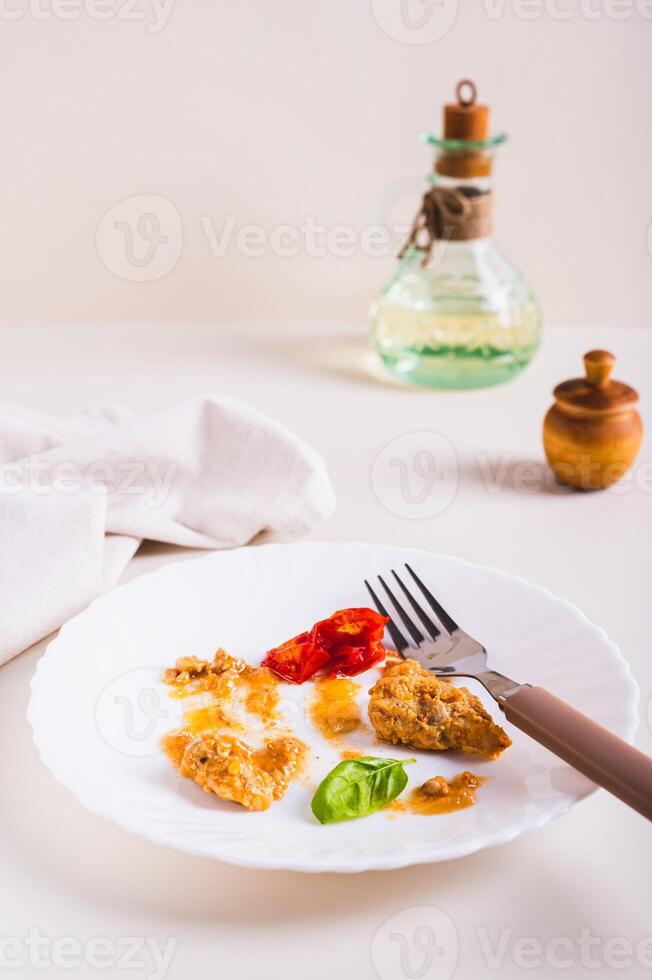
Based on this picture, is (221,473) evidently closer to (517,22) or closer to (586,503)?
(586,503)

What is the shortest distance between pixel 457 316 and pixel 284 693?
0.66m

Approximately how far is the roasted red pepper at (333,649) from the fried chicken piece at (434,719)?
78mm

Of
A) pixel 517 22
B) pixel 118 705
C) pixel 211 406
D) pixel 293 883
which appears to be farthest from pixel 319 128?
pixel 293 883

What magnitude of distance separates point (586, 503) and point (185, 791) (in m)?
0.60

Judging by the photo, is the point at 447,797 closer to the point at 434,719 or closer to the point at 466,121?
the point at 434,719

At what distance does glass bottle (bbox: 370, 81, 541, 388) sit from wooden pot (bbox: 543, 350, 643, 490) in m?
0.25

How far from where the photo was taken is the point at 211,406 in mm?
1144

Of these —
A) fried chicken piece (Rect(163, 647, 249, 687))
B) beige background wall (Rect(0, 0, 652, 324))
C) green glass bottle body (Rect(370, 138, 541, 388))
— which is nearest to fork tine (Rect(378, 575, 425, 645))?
fried chicken piece (Rect(163, 647, 249, 687))

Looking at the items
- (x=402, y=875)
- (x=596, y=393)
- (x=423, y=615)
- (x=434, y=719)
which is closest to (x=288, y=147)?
(x=596, y=393)

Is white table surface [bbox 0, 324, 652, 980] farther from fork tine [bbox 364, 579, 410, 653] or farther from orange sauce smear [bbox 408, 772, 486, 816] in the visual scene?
fork tine [bbox 364, 579, 410, 653]

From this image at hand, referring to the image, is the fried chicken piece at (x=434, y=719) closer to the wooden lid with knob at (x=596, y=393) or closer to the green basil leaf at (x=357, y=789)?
the green basil leaf at (x=357, y=789)

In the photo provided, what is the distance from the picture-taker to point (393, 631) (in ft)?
2.96

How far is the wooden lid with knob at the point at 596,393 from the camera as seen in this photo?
1.14 m

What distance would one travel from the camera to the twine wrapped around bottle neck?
134 cm
